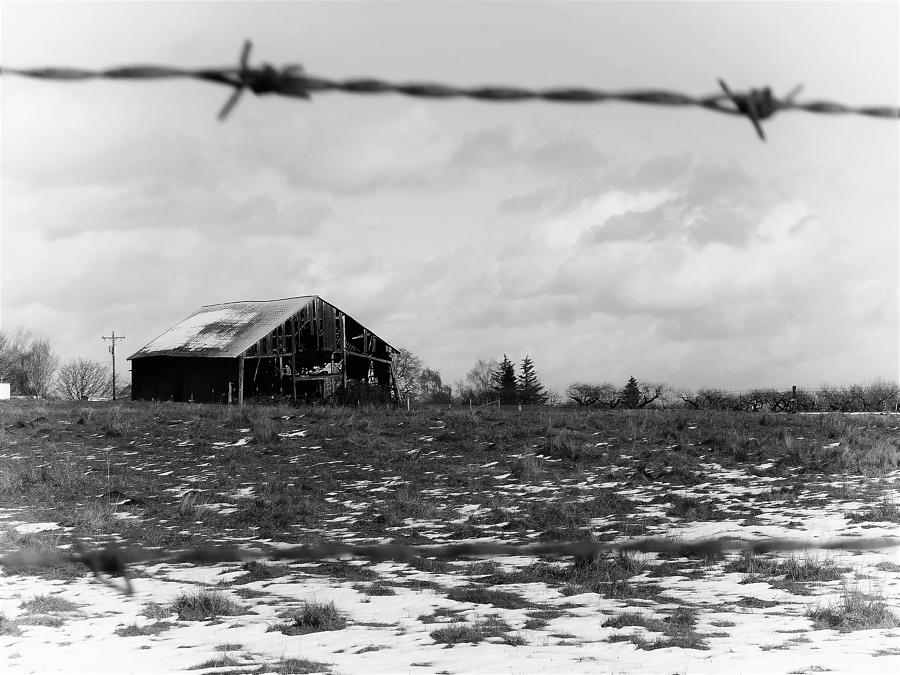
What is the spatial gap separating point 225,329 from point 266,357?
4028mm

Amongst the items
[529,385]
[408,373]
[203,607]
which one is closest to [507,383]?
[529,385]

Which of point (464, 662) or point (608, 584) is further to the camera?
point (608, 584)

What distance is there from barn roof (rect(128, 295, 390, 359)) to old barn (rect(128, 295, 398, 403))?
0.07 metres

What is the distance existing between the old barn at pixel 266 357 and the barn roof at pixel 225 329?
70mm

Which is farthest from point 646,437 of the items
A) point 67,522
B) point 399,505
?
point 67,522

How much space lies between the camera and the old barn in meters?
39.0

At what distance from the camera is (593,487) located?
45.9ft

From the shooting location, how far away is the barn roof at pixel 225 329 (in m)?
39.0

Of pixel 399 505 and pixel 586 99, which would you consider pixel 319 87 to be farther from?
pixel 399 505

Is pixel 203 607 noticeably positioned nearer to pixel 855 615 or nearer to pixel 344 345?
pixel 855 615

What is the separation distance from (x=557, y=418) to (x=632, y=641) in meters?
15.0

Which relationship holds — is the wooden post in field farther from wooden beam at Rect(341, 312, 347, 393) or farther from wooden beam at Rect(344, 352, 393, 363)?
wooden beam at Rect(344, 352, 393, 363)

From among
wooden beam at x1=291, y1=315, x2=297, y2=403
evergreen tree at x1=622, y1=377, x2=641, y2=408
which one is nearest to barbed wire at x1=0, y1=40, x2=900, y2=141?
wooden beam at x1=291, y1=315, x2=297, y2=403

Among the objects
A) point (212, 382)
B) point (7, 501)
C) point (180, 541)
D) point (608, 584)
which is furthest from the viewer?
point (212, 382)
